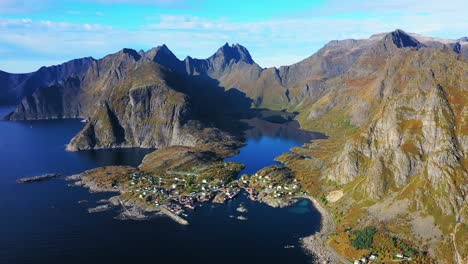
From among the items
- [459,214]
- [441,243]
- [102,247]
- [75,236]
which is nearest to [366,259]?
[441,243]

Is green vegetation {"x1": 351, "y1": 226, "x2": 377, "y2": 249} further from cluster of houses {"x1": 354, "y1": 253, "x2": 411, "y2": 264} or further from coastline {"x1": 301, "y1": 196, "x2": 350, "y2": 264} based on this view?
→ coastline {"x1": 301, "y1": 196, "x2": 350, "y2": 264}

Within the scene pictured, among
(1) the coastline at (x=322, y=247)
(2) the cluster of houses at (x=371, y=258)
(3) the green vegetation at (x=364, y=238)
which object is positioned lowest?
(1) the coastline at (x=322, y=247)

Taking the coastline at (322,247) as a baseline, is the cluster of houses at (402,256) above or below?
above

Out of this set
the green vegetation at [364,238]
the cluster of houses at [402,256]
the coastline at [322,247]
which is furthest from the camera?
the green vegetation at [364,238]

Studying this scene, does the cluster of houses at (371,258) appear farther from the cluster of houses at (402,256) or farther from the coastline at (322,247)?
the coastline at (322,247)

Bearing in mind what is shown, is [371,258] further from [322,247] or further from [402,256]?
[322,247]

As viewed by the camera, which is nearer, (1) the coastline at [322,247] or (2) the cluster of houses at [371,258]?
(2) the cluster of houses at [371,258]

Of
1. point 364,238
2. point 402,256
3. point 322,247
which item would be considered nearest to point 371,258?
point 402,256

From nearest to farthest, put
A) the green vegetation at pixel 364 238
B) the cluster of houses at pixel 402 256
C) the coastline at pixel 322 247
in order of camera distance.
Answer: the cluster of houses at pixel 402 256 < the coastline at pixel 322 247 < the green vegetation at pixel 364 238

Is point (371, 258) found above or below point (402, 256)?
below

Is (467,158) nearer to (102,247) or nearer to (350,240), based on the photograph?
(350,240)

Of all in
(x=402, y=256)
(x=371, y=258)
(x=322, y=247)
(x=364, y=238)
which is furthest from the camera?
(x=322, y=247)

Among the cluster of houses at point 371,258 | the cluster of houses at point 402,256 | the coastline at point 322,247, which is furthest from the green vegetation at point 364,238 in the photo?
the cluster of houses at point 402,256
